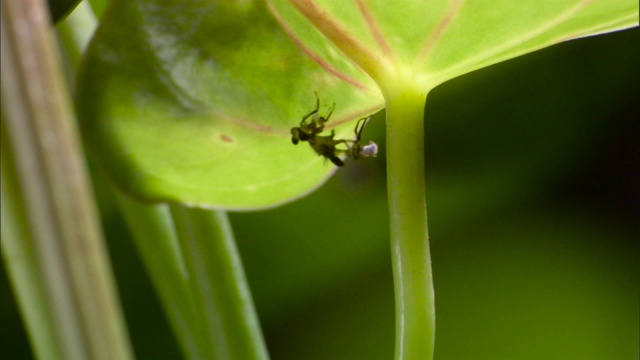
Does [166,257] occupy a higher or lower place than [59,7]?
lower

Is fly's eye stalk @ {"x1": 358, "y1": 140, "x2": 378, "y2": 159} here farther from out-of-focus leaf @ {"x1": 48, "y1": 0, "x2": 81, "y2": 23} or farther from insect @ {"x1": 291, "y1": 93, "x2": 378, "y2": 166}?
out-of-focus leaf @ {"x1": 48, "y1": 0, "x2": 81, "y2": 23}

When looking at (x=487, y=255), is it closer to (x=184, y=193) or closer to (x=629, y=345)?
(x=629, y=345)

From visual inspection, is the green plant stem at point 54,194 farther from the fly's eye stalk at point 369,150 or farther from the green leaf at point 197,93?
the fly's eye stalk at point 369,150

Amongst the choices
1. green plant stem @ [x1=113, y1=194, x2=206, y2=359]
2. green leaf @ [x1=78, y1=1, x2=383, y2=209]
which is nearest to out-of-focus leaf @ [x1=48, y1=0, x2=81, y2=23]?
green leaf @ [x1=78, y1=1, x2=383, y2=209]

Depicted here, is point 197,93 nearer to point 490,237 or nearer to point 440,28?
point 440,28

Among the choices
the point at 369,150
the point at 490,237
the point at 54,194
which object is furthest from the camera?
the point at 490,237

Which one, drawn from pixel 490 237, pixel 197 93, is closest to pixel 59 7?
pixel 197 93

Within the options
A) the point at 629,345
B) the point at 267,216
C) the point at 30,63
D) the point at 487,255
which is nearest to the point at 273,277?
the point at 267,216
